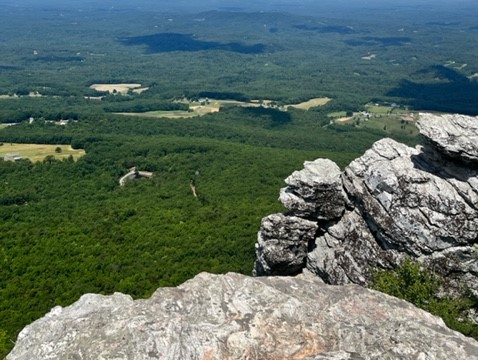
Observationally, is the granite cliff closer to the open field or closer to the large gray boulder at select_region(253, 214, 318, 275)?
the large gray boulder at select_region(253, 214, 318, 275)

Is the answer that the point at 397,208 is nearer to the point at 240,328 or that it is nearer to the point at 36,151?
the point at 240,328

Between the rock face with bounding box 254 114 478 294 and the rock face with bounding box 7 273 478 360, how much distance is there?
8811mm

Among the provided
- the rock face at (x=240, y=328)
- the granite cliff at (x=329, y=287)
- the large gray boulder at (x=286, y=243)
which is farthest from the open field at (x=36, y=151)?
the rock face at (x=240, y=328)

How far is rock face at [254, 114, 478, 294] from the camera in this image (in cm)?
2745

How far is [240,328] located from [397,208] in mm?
15015

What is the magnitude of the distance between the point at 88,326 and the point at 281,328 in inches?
295

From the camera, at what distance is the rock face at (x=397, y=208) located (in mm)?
27453

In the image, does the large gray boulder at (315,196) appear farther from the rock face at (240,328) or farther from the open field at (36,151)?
the open field at (36,151)

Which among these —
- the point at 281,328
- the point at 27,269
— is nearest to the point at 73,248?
the point at 27,269

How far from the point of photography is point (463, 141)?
27.1 meters

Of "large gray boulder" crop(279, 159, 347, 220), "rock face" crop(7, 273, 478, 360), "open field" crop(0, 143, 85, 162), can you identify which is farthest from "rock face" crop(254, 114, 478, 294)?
"open field" crop(0, 143, 85, 162)

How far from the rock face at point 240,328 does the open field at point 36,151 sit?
303 feet

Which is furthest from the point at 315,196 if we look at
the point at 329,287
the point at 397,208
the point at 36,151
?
the point at 36,151

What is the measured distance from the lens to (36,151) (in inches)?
4363
